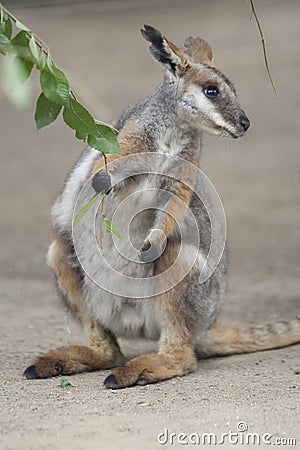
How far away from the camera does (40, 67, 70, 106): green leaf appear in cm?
343

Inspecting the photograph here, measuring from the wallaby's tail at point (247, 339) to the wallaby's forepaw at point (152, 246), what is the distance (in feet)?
2.76

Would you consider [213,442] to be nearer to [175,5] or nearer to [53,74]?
[53,74]

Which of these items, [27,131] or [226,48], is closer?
[27,131]

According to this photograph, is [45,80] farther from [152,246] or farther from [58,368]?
[58,368]

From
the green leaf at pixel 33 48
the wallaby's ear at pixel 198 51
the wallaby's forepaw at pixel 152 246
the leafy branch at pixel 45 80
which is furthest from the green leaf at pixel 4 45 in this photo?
the wallaby's ear at pixel 198 51

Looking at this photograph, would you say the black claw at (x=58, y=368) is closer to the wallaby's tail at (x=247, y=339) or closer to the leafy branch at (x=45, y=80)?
the wallaby's tail at (x=247, y=339)

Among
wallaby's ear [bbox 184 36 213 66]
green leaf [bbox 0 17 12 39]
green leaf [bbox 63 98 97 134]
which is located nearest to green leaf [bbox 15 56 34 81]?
green leaf [bbox 0 17 12 39]

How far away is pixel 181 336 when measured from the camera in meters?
5.04

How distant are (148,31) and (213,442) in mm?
2204

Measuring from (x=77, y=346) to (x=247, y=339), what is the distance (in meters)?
1.02

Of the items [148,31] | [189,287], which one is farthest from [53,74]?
[189,287]

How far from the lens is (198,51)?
5211mm

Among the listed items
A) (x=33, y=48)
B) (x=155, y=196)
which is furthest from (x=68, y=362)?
(x=33, y=48)

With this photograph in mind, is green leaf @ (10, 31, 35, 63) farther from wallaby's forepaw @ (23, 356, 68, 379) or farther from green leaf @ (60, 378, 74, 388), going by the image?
wallaby's forepaw @ (23, 356, 68, 379)
